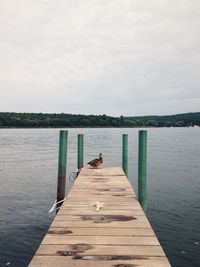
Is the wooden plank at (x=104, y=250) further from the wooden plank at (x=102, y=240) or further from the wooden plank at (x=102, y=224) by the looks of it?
the wooden plank at (x=102, y=224)

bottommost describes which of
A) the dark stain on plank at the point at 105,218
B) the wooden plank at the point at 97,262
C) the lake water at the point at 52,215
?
the lake water at the point at 52,215

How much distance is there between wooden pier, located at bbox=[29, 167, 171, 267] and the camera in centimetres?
488

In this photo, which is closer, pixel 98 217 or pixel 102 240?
pixel 102 240

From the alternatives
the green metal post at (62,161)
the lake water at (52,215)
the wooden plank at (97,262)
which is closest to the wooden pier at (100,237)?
the wooden plank at (97,262)

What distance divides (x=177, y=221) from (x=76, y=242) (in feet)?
29.9

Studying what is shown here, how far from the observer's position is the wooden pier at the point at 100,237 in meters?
4.88

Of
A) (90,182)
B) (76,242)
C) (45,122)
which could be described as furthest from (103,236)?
(45,122)

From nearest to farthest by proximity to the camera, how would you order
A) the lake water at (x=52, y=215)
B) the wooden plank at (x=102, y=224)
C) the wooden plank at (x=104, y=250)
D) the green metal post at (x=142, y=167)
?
the wooden plank at (x=104, y=250), the wooden plank at (x=102, y=224), the lake water at (x=52, y=215), the green metal post at (x=142, y=167)

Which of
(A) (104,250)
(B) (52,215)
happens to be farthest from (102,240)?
(B) (52,215)

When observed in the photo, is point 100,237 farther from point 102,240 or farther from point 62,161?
point 62,161

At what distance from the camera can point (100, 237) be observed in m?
5.86

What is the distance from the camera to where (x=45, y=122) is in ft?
514

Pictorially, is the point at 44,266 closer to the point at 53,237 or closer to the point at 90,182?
the point at 53,237

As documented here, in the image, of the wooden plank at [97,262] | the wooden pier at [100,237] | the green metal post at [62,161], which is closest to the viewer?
the wooden plank at [97,262]
